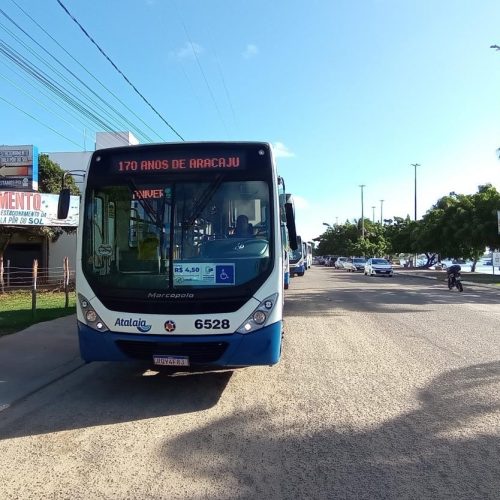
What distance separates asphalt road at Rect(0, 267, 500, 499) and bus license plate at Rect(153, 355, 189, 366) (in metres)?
0.46

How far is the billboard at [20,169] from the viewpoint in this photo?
23828mm

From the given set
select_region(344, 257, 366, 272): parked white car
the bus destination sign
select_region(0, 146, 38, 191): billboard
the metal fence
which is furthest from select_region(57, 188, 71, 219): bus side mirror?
select_region(344, 257, 366, 272): parked white car

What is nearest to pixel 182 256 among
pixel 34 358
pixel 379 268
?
pixel 34 358

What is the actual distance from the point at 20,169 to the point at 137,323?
69.7 ft

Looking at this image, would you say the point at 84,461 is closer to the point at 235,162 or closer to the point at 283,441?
the point at 283,441

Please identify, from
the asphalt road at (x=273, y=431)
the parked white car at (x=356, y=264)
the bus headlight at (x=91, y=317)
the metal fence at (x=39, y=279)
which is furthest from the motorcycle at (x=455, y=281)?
the parked white car at (x=356, y=264)

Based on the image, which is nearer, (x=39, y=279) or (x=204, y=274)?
(x=204, y=274)

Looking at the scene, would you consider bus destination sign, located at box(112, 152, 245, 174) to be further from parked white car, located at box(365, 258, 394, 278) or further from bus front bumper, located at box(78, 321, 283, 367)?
parked white car, located at box(365, 258, 394, 278)

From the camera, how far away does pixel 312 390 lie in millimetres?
6418

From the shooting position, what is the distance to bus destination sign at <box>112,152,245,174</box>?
620 cm

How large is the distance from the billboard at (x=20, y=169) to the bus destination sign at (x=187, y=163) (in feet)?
63.3

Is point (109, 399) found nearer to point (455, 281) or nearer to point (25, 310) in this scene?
point (25, 310)

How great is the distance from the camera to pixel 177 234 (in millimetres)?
6055

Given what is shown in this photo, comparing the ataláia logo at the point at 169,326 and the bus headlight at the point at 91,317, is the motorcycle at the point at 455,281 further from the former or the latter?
the bus headlight at the point at 91,317
